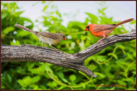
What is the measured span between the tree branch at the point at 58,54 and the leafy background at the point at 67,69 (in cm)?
34

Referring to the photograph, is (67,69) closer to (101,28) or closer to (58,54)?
(58,54)

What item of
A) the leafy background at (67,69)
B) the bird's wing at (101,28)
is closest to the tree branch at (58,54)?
the bird's wing at (101,28)

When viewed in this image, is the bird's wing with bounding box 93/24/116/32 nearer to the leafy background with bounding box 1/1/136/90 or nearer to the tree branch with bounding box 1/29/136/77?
the tree branch with bounding box 1/29/136/77

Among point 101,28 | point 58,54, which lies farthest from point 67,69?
point 101,28

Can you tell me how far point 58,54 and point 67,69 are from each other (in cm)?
48

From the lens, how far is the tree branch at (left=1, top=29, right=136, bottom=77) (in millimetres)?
1185

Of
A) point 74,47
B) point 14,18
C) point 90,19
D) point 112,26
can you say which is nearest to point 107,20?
point 90,19

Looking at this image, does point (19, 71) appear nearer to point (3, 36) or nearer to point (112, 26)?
point (3, 36)

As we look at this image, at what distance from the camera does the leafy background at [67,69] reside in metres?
1.62

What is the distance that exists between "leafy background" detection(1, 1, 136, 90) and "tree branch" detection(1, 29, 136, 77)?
13.5 inches

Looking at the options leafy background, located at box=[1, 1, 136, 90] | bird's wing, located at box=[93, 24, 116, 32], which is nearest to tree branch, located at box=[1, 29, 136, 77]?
bird's wing, located at box=[93, 24, 116, 32]

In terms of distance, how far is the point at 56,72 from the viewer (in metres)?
1.67

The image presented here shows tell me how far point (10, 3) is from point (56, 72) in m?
0.75

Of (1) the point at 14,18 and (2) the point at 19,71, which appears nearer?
(2) the point at 19,71
